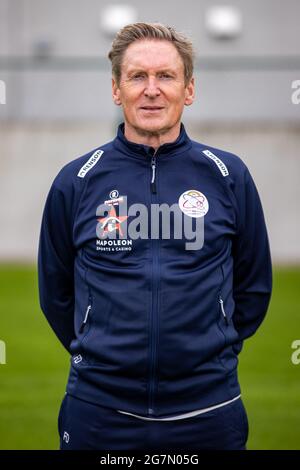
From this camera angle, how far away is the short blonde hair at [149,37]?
409cm

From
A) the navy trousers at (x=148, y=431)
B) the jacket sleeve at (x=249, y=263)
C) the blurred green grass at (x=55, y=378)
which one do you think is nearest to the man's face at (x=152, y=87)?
the jacket sleeve at (x=249, y=263)

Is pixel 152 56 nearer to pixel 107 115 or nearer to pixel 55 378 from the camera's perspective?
pixel 55 378

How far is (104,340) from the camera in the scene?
3.90 m

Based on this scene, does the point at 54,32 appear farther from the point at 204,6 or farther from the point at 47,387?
the point at 47,387

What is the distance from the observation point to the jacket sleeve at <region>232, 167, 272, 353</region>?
4.22m

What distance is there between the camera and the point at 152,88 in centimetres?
400

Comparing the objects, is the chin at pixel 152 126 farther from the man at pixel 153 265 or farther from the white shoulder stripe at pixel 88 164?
the white shoulder stripe at pixel 88 164

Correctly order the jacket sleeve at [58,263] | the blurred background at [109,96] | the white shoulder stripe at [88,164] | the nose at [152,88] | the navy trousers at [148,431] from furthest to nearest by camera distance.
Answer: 1. the blurred background at [109,96]
2. the jacket sleeve at [58,263]
3. the white shoulder stripe at [88,164]
4. the nose at [152,88]
5. the navy trousers at [148,431]


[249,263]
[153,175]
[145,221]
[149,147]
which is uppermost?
[149,147]

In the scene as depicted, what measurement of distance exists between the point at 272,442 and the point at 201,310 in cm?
353

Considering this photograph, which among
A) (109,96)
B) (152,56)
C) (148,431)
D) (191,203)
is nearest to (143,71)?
(152,56)

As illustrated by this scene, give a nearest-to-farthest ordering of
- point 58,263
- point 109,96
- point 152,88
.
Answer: point 152,88 → point 58,263 → point 109,96

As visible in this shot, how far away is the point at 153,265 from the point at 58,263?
0.60m
